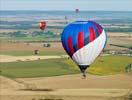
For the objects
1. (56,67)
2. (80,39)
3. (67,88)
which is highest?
(80,39)

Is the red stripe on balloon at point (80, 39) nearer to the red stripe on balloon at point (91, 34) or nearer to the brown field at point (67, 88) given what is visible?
the red stripe on balloon at point (91, 34)

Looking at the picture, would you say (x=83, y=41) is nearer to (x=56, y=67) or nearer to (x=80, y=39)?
(x=80, y=39)

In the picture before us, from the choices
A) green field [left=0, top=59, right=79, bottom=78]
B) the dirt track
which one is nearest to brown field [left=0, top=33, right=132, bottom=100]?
the dirt track

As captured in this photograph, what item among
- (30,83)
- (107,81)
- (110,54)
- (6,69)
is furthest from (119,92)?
(110,54)

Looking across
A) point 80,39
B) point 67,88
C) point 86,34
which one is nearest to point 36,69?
point 67,88

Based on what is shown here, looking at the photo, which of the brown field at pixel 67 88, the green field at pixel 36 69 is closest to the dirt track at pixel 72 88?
the brown field at pixel 67 88

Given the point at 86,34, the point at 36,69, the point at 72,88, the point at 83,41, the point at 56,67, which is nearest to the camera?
the point at 86,34

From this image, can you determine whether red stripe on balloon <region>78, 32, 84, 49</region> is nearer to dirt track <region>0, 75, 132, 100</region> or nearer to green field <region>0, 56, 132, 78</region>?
dirt track <region>0, 75, 132, 100</region>
